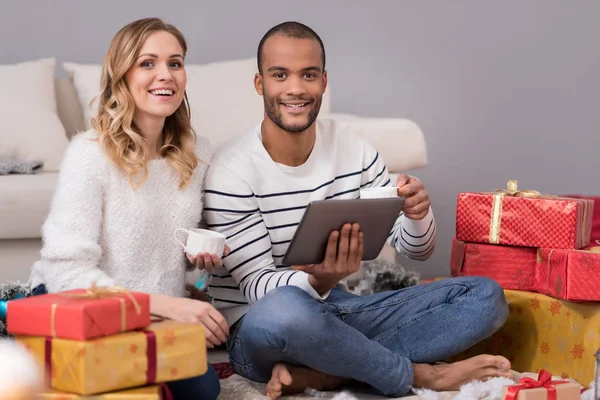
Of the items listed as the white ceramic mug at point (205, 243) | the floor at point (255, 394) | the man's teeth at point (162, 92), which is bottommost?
the floor at point (255, 394)

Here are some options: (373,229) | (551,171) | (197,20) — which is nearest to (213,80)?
(197,20)

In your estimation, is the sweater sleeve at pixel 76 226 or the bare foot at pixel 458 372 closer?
the sweater sleeve at pixel 76 226

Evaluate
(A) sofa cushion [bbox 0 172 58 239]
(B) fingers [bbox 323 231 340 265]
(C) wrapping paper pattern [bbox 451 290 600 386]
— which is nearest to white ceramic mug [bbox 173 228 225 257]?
(B) fingers [bbox 323 231 340 265]

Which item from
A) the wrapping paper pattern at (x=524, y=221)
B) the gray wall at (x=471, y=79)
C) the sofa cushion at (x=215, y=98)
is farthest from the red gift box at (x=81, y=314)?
the gray wall at (x=471, y=79)

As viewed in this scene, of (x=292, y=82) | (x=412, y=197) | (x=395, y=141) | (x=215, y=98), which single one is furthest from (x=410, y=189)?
(x=215, y=98)

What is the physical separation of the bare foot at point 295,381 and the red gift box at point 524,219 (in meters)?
0.55

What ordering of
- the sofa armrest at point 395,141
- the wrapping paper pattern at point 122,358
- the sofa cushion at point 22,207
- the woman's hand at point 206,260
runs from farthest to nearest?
the sofa armrest at point 395,141
the sofa cushion at point 22,207
the woman's hand at point 206,260
the wrapping paper pattern at point 122,358

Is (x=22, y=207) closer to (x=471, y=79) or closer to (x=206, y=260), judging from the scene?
(x=206, y=260)

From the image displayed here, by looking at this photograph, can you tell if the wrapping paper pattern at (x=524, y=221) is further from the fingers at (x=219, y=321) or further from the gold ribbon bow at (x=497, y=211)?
the fingers at (x=219, y=321)

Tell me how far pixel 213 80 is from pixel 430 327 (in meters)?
1.56

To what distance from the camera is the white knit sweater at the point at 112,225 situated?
1798 millimetres

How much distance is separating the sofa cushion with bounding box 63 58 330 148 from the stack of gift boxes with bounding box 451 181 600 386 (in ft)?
3.78

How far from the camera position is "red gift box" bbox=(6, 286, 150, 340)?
1479 millimetres

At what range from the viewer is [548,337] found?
217 cm
